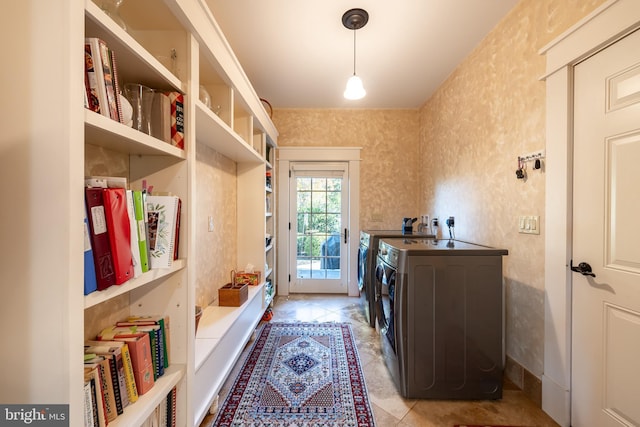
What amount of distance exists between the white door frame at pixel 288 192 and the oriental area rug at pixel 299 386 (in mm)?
1219

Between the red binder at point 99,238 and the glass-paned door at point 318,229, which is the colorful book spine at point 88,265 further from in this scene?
the glass-paned door at point 318,229

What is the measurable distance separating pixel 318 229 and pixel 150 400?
292 cm

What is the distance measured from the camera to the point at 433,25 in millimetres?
2029

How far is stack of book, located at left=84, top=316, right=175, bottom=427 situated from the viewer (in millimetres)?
826

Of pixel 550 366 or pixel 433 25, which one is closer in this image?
pixel 550 366

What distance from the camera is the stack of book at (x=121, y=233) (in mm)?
750

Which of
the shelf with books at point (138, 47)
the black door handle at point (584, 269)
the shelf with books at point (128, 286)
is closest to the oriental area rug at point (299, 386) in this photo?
the shelf with books at point (128, 286)

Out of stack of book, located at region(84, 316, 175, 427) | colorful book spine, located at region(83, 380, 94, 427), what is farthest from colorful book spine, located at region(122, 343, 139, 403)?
colorful book spine, located at region(83, 380, 94, 427)

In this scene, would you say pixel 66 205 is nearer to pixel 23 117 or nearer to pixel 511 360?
pixel 23 117

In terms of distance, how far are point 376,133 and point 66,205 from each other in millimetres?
3533

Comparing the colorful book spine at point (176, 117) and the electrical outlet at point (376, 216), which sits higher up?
the colorful book spine at point (176, 117)

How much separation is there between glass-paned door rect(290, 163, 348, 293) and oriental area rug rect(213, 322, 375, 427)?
1264 millimetres

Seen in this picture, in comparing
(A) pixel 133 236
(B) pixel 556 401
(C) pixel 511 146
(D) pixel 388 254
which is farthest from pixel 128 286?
(C) pixel 511 146

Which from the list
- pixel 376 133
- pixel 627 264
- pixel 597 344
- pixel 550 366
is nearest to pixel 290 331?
pixel 550 366
